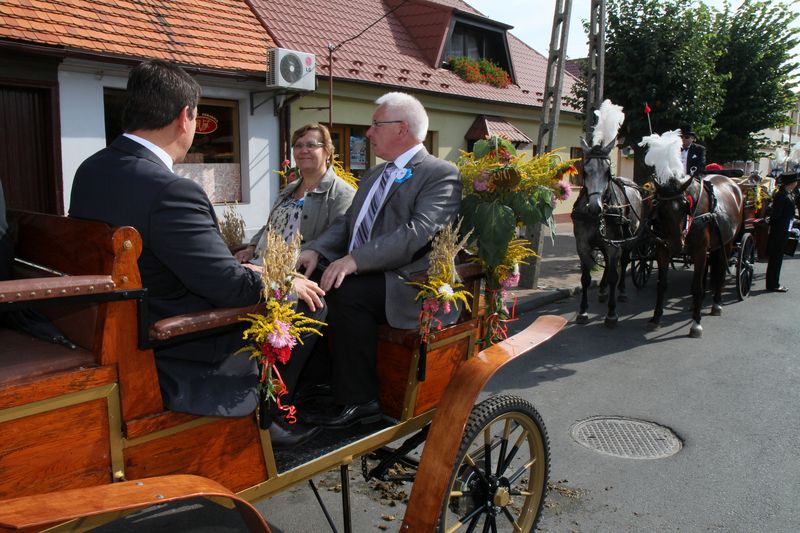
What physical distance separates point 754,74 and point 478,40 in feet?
21.7

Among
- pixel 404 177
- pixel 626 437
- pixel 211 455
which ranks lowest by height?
pixel 626 437

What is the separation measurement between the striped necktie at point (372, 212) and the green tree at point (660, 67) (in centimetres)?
982

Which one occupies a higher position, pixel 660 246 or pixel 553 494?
pixel 660 246

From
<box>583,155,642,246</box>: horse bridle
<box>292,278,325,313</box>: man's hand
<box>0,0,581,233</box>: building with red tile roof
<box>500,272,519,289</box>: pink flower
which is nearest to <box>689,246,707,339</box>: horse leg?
<box>583,155,642,246</box>: horse bridle

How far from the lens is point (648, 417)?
4.77 metres

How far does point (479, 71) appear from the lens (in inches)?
626

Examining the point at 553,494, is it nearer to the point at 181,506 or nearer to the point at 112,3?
the point at 181,506

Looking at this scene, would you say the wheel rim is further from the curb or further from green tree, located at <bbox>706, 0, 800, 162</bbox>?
green tree, located at <bbox>706, 0, 800, 162</bbox>

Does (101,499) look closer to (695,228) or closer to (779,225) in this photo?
(695,228)

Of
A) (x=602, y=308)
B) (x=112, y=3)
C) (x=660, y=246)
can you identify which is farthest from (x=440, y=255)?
(x=112, y=3)

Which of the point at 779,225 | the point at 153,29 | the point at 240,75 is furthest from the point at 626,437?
the point at 153,29

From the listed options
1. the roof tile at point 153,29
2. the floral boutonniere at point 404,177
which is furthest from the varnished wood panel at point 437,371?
the roof tile at point 153,29

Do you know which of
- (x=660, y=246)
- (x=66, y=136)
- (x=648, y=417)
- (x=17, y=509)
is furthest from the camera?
(x=66, y=136)

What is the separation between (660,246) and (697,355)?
5.71ft
